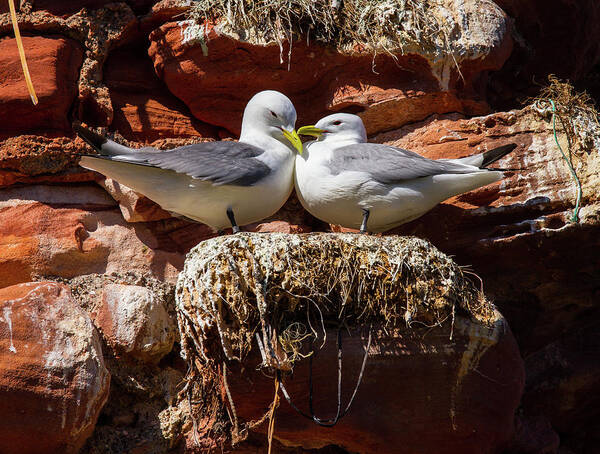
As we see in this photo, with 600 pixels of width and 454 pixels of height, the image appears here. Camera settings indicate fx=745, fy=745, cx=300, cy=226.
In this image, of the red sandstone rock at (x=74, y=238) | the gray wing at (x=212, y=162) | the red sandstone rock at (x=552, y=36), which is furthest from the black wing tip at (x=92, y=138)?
the red sandstone rock at (x=552, y=36)

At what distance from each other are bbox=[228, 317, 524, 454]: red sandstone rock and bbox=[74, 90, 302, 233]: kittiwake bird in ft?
2.87

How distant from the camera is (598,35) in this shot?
5.65 meters

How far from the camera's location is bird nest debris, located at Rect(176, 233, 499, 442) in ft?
10.8

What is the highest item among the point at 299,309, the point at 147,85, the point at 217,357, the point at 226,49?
the point at 226,49

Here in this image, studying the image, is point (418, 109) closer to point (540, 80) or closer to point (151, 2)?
point (540, 80)

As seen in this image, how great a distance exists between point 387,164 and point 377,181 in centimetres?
11

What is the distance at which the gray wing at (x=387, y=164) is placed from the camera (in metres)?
3.88

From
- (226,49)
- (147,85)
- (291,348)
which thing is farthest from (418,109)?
(291,348)

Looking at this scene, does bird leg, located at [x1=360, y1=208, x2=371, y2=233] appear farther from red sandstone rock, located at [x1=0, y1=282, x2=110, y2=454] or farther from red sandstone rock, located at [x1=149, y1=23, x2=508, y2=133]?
red sandstone rock, located at [x1=0, y1=282, x2=110, y2=454]

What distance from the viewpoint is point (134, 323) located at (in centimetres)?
405

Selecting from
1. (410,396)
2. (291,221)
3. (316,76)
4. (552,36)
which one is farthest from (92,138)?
(552,36)

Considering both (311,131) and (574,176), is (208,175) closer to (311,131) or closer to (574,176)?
(311,131)

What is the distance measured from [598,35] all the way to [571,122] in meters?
1.61

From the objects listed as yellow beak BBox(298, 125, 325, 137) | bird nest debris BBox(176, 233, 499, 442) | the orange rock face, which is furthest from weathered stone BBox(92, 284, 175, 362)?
yellow beak BBox(298, 125, 325, 137)
